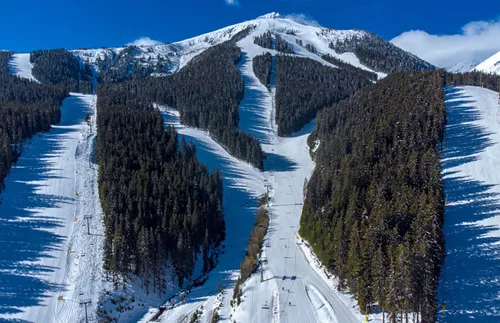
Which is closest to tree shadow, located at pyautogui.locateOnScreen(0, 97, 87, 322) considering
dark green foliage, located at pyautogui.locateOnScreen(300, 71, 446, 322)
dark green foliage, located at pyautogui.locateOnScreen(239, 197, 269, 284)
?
dark green foliage, located at pyautogui.locateOnScreen(239, 197, 269, 284)

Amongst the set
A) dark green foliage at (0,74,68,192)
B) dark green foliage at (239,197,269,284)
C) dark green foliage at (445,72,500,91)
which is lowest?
dark green foliage at (239,197,269,284)

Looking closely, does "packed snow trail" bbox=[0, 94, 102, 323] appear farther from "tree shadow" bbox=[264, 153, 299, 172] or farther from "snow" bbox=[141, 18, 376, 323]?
"tree shadow" bbox=[264, 153, 299, 172]

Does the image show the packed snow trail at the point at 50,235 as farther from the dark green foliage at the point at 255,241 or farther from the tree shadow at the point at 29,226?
the dark green foliage at the point at 255,241

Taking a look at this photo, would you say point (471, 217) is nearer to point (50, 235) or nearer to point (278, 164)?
point (278, 164)

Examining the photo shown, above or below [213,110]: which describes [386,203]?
below

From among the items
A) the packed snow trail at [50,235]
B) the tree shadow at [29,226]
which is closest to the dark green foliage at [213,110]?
the packed snow trail at [50,235]

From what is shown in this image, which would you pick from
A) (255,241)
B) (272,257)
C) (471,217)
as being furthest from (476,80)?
(272,257)
